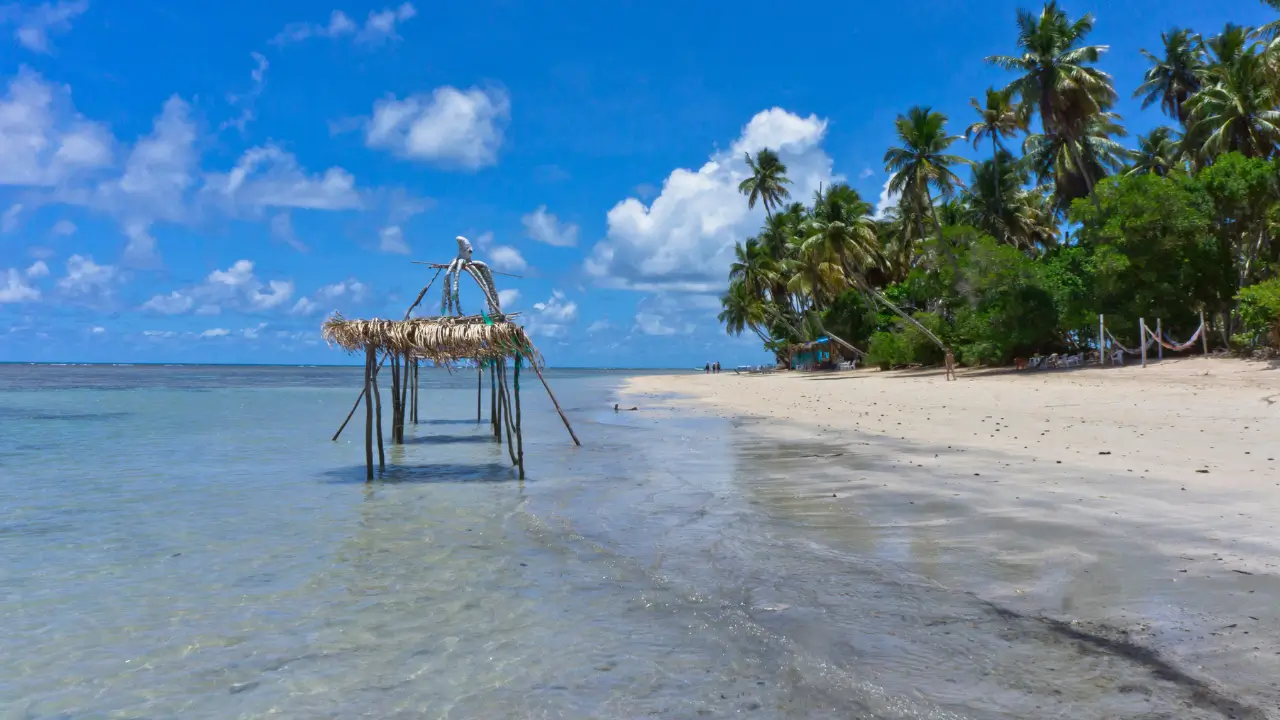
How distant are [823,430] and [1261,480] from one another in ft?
26.7

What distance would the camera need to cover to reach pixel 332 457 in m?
Answer: 13.3

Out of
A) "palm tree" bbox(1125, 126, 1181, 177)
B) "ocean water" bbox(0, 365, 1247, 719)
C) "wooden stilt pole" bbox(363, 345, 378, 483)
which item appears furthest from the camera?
"palm tree" bbox(1125, 126, 1181, 177)

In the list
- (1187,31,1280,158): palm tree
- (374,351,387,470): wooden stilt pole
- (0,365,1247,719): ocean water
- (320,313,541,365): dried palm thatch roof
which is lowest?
(0,365,1247,719): ocean water

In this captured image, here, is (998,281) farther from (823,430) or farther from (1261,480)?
(1261,480)

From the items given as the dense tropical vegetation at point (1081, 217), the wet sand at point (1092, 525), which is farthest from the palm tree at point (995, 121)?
the wet sand at point (1092, 525)

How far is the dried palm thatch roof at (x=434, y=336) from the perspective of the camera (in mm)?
10531

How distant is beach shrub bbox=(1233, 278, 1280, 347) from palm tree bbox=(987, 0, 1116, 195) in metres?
11.7

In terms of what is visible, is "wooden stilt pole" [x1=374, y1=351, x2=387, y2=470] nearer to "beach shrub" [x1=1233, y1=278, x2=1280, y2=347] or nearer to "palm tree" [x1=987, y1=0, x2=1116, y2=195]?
"beach shrub" [x1=1233, y1=278, x2=1280, y2=347]

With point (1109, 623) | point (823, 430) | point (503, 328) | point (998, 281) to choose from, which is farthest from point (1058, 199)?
point (1109, 623)

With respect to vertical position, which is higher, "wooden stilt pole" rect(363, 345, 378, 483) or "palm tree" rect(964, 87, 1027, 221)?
"palm tree" rect(964, 87, 1027, 221)

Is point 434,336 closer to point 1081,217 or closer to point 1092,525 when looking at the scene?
point 1092,525

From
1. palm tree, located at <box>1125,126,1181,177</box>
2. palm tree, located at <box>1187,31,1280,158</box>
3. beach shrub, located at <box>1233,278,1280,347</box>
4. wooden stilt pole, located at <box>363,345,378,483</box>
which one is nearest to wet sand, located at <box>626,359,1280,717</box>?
wooden stilt pole, located at <box>363,345,378,483</box>

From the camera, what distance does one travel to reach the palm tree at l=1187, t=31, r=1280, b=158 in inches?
1096

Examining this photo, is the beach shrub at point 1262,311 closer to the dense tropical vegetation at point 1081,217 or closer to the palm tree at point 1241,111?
the dense tropical vegetation at point 1081,217
